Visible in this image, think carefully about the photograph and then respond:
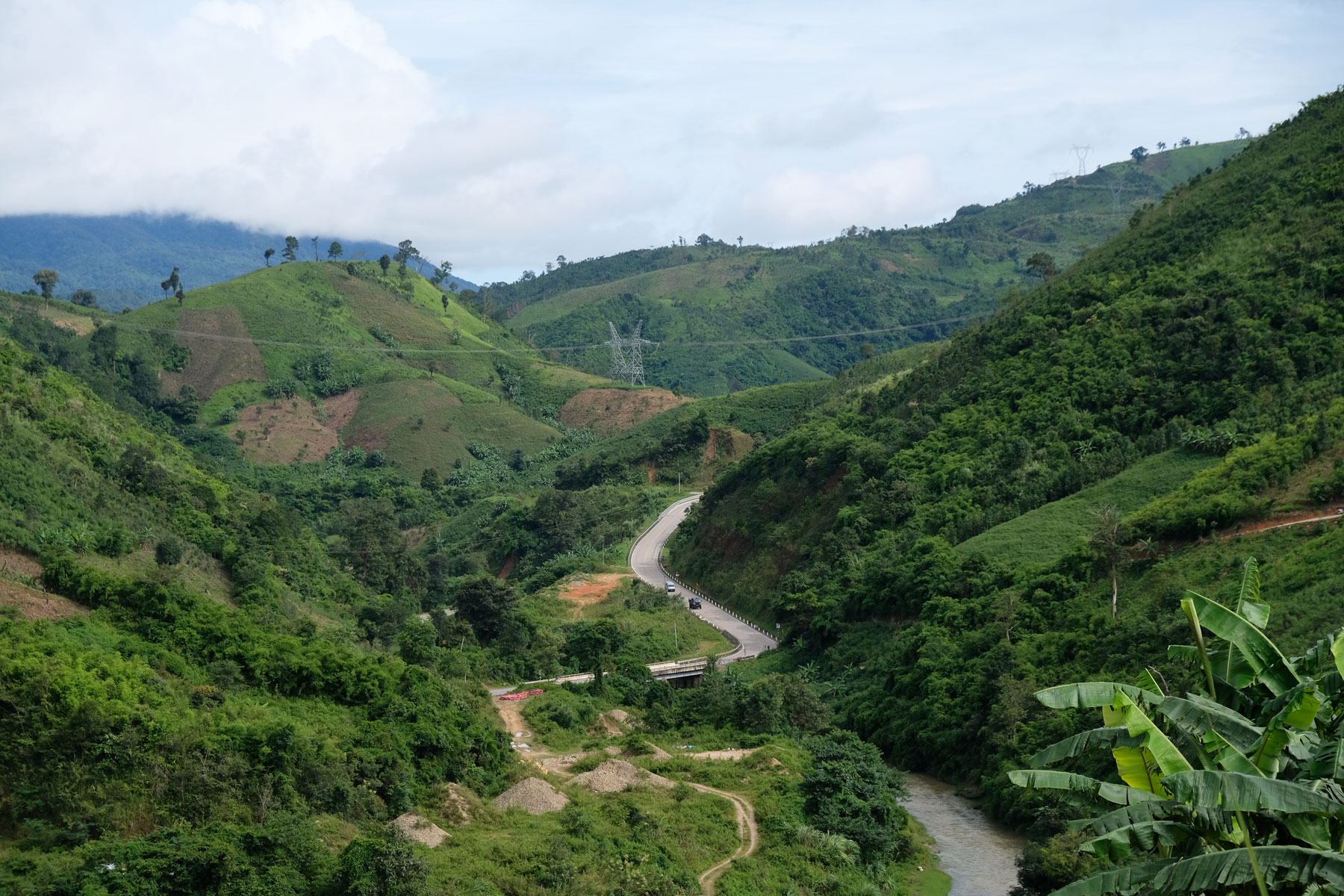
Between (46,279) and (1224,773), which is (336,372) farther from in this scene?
(1224,773)

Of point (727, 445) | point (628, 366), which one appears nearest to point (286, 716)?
point (727, 445)

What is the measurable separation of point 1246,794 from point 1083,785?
205 cm

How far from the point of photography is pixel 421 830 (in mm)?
27719

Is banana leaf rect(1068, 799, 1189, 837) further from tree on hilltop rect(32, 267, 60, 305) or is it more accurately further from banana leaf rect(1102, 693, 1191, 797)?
tree on hilltop rect(32, 267, 60, 305)

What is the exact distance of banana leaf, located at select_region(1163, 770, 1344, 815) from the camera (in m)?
10.8

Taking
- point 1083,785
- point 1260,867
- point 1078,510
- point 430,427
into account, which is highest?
point 430,427

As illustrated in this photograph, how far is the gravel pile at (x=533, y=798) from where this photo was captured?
31.2 metres

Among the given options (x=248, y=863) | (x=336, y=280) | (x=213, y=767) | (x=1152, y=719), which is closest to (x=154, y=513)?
(x=213, y=767)

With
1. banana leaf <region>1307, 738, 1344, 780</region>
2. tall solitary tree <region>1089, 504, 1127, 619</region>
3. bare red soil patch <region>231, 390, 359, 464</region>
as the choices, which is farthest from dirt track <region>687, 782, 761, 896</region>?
bare red soil patch <region>231, 390, 359, 464</region>

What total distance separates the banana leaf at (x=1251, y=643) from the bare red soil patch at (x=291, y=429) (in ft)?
342

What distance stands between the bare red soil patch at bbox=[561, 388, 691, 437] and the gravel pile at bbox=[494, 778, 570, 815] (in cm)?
8942

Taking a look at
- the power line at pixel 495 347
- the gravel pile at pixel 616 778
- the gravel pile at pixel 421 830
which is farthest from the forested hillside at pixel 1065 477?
the power line at pixel 495 347

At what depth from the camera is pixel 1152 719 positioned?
13445 mm

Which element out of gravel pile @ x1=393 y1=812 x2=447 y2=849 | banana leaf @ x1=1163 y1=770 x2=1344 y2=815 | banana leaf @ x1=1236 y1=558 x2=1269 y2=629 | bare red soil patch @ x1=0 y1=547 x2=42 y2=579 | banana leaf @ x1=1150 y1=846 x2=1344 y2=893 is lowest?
gravel pile @ x1=393 y1=812 x2=447 y2=849
